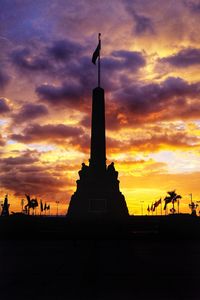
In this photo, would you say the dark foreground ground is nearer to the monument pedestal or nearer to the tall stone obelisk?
the tall stone obelisk

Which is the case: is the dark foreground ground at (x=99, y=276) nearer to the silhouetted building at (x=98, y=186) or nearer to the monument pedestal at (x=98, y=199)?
the silhouetted building at (x=98, y=186)

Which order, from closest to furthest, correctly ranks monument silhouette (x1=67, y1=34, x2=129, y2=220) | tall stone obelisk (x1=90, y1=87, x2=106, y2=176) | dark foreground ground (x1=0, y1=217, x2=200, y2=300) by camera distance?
dark foreground ground (x1=0, y1=217, x2=200, y2=300) → tall stone obelisk (x1=90, y1=87, x2=106, y2=176) → monument silhouette (x1=67, y1=34, x2=129, y2=220)

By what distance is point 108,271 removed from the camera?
513 inches

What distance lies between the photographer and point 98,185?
176 feet

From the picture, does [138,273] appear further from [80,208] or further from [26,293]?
[80,208]

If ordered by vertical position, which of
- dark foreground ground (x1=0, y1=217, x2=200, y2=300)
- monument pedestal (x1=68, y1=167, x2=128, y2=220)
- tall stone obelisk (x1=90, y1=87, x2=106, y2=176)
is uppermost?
tall stone obelisk (x1=90, y1=87, x2=106, y2=176)

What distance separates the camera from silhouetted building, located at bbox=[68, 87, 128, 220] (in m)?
52.2

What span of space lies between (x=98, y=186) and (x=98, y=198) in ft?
5.50

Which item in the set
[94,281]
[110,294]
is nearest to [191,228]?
[94,281]

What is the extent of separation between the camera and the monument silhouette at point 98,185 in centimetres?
5216

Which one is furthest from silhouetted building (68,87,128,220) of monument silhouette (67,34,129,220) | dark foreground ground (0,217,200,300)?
dark foreground ground (0,217,200,300)

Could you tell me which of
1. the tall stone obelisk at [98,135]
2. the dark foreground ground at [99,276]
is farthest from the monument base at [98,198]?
the dark foreground ground at [99,276]

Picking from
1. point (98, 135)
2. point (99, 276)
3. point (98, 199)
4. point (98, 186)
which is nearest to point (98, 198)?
point (98, 199)

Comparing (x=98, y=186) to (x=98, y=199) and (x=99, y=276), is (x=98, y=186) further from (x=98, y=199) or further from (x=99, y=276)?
(x=99, y=276)
